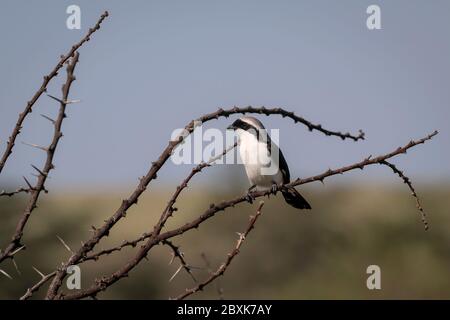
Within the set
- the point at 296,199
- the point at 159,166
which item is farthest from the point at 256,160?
the point at 159,166

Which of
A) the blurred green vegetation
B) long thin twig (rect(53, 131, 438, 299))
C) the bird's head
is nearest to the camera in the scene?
long thin twig (rect(53, 131, 438, 299))

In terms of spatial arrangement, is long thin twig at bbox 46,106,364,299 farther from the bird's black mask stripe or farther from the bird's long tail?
the bird's black mask stripe

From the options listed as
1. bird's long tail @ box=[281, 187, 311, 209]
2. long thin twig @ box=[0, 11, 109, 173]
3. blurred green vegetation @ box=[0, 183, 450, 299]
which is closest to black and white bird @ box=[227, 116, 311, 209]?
bird's long tail @ box=[281, 187, 311, 209]

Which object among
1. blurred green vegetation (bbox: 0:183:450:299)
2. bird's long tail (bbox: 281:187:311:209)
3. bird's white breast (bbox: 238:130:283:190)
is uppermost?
bird's white breast (bbox: 238:130:283:190)

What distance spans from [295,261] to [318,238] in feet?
6.46

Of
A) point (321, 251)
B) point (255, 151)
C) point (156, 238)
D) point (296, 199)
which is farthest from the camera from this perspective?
point (321, 251)

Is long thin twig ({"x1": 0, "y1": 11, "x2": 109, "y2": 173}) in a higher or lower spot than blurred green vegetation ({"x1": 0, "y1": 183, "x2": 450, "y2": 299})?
higher

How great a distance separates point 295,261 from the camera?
4153 cm

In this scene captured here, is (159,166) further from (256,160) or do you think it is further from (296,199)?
(256,160)

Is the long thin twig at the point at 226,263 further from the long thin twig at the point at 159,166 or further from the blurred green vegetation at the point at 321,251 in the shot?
the blurred green vegetation at the point at 321,251

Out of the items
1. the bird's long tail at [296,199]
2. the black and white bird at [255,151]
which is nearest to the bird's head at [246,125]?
the black and white bird at [255,151]

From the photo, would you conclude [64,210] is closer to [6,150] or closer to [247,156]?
[247,156]
